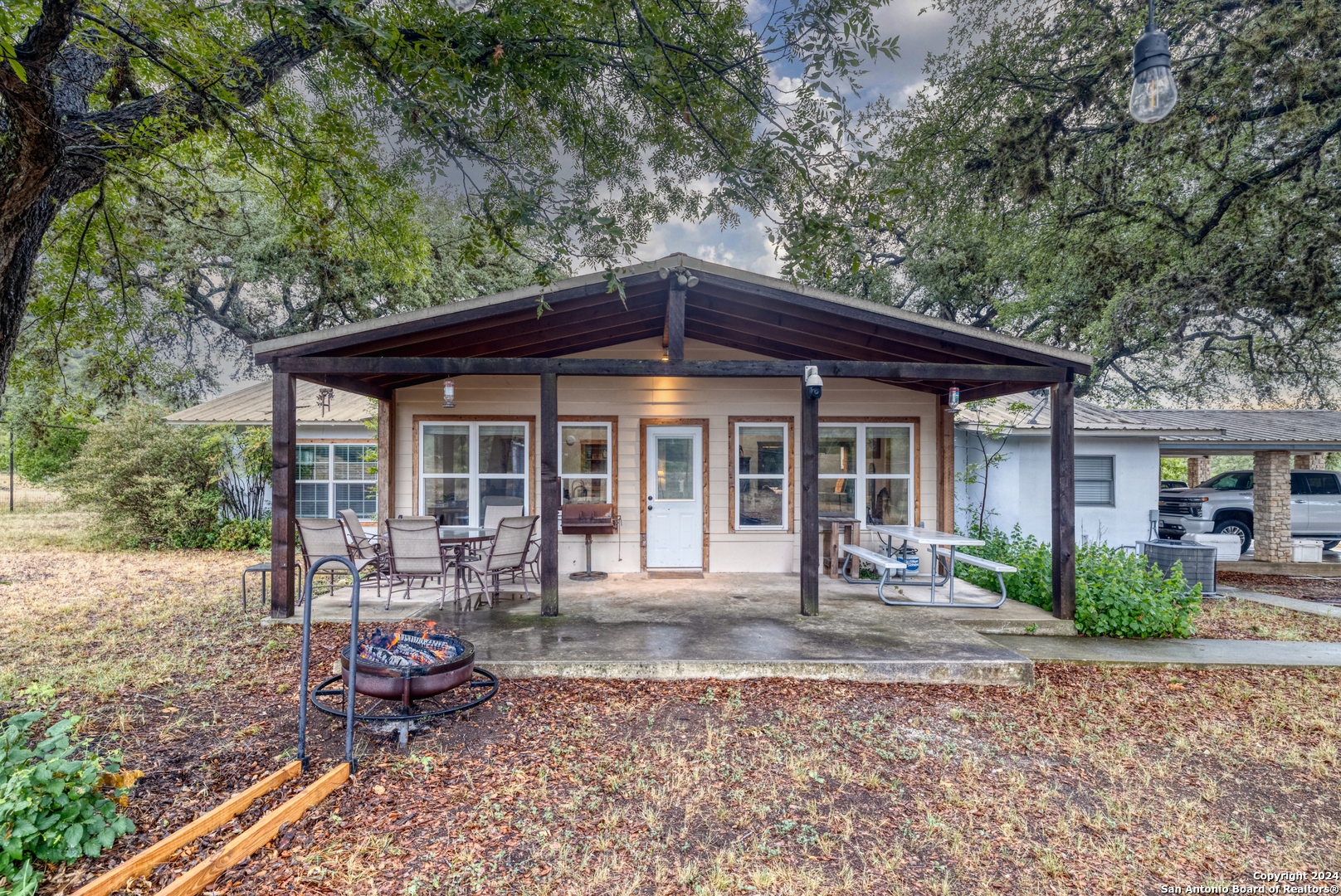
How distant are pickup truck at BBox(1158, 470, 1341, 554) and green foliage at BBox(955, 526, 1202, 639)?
628 centimetres

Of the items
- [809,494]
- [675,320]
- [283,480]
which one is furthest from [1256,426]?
[283,480]

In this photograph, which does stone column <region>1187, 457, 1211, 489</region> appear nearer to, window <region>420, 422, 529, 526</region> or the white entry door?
the white entry door

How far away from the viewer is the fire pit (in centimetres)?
311

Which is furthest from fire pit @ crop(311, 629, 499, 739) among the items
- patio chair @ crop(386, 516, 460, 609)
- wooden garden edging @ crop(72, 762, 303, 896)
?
patio chair @ crop(386, 516, 460, 609)

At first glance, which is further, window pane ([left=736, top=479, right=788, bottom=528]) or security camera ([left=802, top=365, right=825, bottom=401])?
window pane ([left=736, top=479, right=788, bottom=528])

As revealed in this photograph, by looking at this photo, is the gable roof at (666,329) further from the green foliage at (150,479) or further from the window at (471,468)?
the green foliage at (150,479)

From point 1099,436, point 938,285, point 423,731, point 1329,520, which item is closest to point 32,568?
point 423,731

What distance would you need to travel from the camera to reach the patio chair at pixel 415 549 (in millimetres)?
5316

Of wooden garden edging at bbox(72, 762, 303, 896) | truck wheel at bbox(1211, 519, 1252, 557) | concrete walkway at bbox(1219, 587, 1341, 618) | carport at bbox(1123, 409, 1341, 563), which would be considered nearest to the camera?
wooden garden edging at bbox(72, 762, 303, 896)

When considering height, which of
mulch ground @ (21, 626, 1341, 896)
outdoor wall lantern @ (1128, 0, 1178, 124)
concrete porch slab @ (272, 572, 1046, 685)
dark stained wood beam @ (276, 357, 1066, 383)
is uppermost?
outdoor wall lantern @ (1128, 0, 1178, 124)

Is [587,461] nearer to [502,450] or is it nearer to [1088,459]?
[502,450]

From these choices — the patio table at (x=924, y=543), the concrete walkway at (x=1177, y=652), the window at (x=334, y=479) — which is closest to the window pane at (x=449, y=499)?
the window at (x=334, y=479)

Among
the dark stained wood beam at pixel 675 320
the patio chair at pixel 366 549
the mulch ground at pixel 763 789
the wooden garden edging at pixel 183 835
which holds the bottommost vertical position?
the mulch ground at pixel 763 789

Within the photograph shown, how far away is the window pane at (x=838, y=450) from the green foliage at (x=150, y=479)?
34.7 feet
